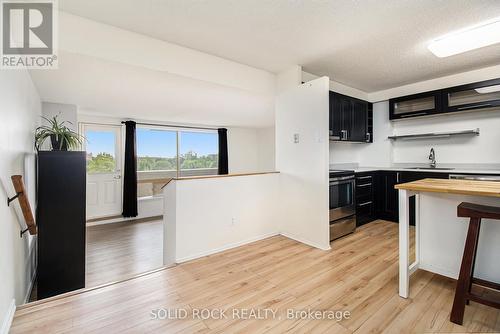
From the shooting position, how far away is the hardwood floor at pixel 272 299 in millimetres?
1601

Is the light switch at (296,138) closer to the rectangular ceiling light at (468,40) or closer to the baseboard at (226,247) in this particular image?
the baseboard at (226,247)

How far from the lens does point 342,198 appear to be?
3379mm

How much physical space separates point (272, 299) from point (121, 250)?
9.52 feet

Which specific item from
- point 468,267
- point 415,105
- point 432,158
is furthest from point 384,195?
point 468,267

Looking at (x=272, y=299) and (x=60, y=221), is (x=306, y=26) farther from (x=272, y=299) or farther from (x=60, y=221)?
(x=60, y=221)

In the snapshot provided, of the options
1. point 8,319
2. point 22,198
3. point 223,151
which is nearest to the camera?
point 8,319

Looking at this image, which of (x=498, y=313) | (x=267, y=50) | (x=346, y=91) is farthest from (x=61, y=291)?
(x=346, y=91)

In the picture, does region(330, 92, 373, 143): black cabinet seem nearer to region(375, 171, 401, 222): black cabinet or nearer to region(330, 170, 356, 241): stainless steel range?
region(330, 170, 356, 241): stainless steel range

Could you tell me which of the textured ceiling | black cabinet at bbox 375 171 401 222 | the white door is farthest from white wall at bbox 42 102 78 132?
black cabinet at bbox 375 171 401 222

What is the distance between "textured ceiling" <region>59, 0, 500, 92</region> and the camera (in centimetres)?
198

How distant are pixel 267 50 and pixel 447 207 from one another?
2466 mm

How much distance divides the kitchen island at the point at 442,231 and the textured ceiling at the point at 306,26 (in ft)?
5.02

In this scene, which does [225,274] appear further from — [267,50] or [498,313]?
[267,50]

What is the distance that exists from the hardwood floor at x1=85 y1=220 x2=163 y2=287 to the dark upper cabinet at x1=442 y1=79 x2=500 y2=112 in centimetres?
507
